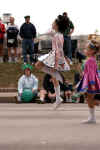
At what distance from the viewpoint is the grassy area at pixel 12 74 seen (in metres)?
18.9

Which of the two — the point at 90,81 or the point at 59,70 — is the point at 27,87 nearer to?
the point at 59,70

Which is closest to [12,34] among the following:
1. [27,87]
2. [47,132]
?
[27,87]

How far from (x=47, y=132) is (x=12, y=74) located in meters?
12.5

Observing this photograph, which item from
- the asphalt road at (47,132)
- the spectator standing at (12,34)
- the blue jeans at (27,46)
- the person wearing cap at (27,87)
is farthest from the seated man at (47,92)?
the spectator standing at (12,34)

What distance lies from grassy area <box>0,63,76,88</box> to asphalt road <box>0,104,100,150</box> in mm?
8473

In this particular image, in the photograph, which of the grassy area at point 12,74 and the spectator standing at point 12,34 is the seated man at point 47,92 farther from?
the spectator standing at point 12,34

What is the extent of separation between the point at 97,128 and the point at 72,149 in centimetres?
203

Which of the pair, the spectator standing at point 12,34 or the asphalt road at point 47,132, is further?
the spectator standing at point 12,34

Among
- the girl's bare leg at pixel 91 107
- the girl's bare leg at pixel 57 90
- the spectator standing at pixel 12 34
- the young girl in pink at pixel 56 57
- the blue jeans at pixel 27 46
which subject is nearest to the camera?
the girl's bare leg at pixel 91 107

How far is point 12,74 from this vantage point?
20031mm

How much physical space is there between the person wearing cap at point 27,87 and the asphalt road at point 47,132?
15.9ft

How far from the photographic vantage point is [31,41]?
19.7 meters

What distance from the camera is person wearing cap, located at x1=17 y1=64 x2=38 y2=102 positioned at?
50.3 feet

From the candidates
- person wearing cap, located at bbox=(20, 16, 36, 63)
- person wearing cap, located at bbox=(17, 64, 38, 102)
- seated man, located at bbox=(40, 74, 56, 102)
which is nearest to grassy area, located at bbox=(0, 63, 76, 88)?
person wearing cap, located at bbox=(20, 16, 36, 63)
